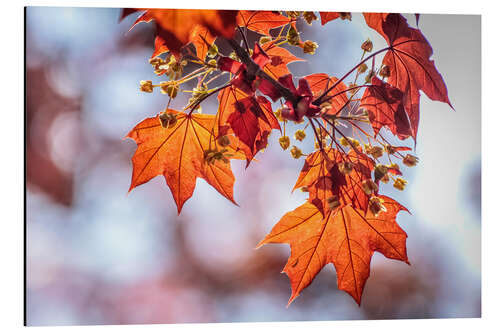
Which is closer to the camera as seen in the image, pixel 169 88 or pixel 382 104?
pixel 169 88

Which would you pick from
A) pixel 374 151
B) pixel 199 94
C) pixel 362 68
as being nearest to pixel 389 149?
pixel 374 151

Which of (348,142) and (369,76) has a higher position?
(369,76)

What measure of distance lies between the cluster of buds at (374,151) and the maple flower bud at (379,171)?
3cm

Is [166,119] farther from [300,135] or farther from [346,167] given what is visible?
[346,167]

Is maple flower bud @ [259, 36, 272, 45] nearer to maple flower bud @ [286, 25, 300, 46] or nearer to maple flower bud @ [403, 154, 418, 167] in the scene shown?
maple flower bud @ [286, 25, 300, 46]

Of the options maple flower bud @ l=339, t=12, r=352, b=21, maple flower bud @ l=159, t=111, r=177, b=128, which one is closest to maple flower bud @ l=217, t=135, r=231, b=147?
maple flower bud @ l=159, t=111, r=177, b=128

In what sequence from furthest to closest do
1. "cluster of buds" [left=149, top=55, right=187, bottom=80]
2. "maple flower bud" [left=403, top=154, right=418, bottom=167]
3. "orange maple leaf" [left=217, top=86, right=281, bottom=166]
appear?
"maple flower bud" [left=403, top=154, right=418, bottom=167] < "orange maple leaf" [left=217, top=86, right=281, bottom=166] < "cluster of buds" [left=149, top=55, right=187, bottom=80]

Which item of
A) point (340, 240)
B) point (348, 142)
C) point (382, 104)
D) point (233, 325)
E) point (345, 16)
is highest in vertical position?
point (345, 16)

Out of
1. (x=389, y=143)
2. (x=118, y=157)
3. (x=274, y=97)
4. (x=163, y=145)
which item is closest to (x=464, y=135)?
(x=389, y=143)

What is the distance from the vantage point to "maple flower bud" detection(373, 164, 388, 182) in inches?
43.3

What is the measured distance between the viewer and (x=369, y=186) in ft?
3.66

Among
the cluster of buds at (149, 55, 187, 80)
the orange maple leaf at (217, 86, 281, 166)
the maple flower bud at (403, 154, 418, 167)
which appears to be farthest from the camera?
the maple flower bud at (403, 154, 418, 167)

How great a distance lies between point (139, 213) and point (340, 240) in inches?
23.3

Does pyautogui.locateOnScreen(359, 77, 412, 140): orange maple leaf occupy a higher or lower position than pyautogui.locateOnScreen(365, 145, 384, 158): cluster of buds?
higher
